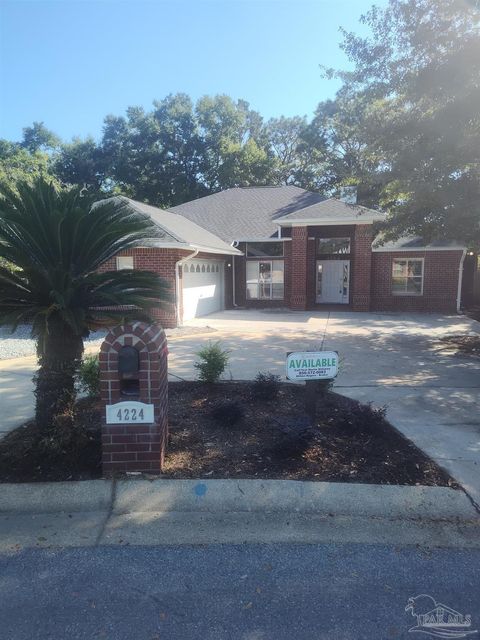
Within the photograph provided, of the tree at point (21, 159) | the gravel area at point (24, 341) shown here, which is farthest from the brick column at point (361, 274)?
the tree at point (21, 159)

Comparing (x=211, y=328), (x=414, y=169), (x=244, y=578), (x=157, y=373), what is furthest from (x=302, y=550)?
(x=211, y=328)

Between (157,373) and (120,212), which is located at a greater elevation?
(120,212)

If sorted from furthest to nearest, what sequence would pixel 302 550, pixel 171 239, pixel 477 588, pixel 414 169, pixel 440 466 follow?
pixel 171 239 < pixel 414 169 < pixel 440 466 < pixel 302 550 < pixel 477 588

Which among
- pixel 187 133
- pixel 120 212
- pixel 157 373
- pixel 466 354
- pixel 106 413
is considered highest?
pixel 187 133

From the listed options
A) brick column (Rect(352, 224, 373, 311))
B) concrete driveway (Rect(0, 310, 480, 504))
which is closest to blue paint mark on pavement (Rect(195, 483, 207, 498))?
concrete driveway (Rect(0, 310, 480, 504))

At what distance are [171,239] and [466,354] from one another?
8.33 m

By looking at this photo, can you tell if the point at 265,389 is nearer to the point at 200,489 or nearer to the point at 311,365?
the point at 311,365

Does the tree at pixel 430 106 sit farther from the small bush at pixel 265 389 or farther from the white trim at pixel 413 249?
the white trim at pixel 413 249

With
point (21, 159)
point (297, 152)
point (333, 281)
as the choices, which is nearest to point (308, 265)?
point (333, 281)

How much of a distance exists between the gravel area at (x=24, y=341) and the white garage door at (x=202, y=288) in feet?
7.52

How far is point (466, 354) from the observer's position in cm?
995

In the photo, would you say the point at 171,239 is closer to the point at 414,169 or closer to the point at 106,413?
the point at 414,169

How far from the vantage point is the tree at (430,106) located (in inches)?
302

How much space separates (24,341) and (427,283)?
1554cm
